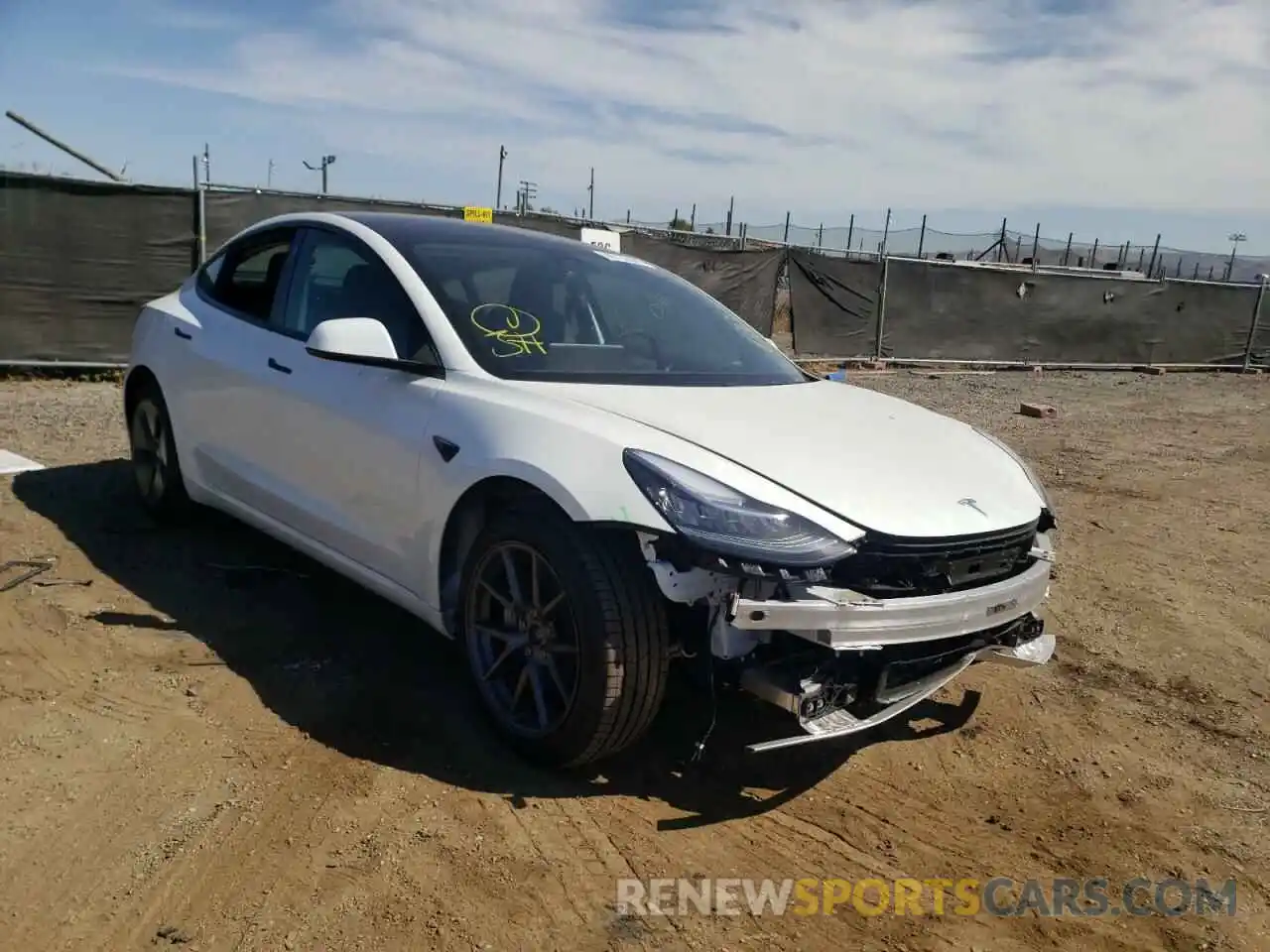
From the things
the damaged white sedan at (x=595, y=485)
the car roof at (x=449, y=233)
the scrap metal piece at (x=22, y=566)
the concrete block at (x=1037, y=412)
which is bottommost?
the scrap metal piece at (x=22, y=566)

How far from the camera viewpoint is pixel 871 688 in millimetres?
2764

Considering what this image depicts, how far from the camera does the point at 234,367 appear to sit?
167 inches

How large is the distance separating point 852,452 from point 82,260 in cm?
878

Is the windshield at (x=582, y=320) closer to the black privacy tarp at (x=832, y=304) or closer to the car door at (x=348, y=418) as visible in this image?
the car door at (x=348, y=418)

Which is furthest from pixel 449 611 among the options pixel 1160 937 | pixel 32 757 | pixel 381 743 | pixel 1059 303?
pixel 1059 303

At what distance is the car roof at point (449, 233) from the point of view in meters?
3.90

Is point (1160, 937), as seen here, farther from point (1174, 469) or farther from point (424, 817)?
point (1174, 469)

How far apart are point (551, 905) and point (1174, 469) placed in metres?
7.72

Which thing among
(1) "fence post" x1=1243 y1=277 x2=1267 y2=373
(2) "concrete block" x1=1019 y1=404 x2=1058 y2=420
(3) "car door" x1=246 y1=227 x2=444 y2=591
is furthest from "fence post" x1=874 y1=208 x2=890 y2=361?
(3) "car door" x1=246 y1=227 x2=444 y2=591

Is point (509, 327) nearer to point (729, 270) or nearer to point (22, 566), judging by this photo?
point (22, 566)

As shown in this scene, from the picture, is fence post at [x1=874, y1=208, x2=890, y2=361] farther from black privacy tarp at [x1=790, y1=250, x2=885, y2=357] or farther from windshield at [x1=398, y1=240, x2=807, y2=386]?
windshield at [x1=398, y1=240, x2=807, y2=386]

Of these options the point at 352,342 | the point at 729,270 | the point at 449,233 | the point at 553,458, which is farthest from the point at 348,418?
the point at 729,270

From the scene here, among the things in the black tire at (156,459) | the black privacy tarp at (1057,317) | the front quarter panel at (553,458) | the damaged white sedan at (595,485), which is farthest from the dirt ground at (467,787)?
the black privacy tarp at (1057,317)

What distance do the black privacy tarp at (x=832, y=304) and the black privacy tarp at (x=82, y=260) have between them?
844 cm
